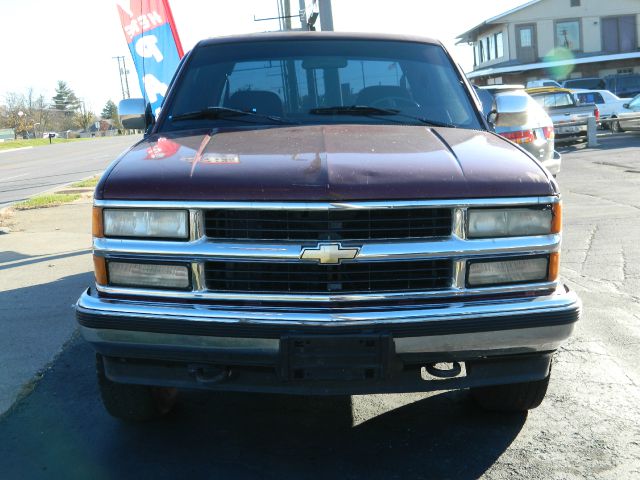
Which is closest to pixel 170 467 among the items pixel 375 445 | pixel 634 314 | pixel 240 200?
pixel 375 445

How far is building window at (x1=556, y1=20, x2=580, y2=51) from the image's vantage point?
4328 centimetres

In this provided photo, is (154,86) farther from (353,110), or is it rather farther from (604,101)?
(604,101)

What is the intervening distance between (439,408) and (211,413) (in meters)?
1.20

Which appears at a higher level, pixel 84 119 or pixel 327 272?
pixel 84 119

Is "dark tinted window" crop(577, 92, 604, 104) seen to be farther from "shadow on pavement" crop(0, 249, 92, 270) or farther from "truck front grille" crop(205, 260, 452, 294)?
"truck front grille" crop(205, 260, 452, 294)

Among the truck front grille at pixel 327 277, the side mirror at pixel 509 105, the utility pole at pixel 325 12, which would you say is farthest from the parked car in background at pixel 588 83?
the truck front grille at pixel 327 277

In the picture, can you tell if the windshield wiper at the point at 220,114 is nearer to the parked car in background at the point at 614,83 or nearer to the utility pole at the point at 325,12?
the utility pole at the point at 325,12

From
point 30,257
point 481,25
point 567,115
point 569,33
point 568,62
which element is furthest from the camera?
point 481,25

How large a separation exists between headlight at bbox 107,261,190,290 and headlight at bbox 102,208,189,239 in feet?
0.42

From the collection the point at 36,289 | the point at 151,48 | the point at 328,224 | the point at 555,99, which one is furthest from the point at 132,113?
the point at 555,99

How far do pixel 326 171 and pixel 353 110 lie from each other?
1320 mm

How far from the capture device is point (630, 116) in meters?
23.5

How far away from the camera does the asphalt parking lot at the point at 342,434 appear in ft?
10.5

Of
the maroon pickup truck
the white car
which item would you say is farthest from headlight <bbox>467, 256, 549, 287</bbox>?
the white car
